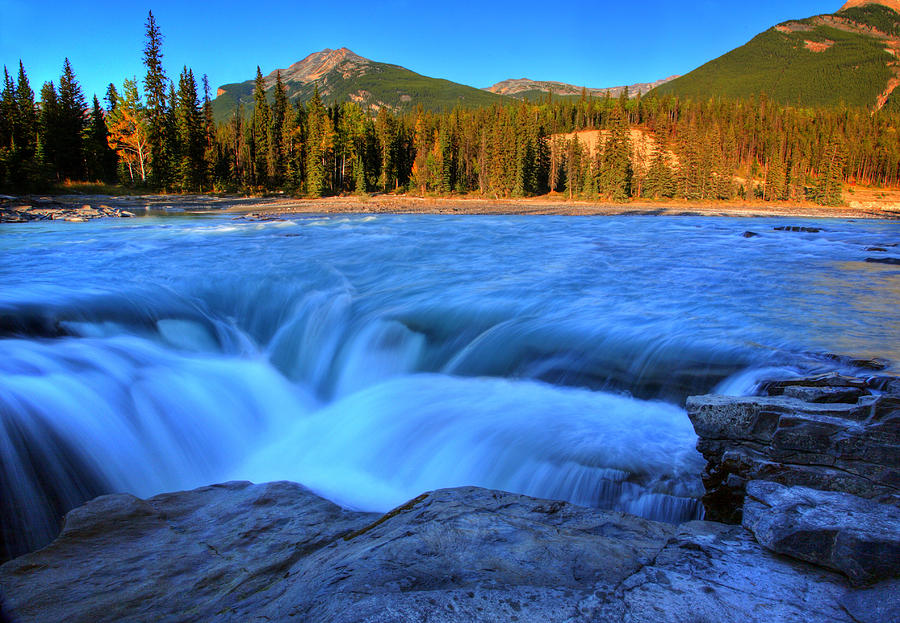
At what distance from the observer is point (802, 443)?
3.45 m

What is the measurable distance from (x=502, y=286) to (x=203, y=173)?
50.7 metres

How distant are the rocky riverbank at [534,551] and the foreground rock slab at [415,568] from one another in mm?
11

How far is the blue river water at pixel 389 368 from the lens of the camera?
480 cm

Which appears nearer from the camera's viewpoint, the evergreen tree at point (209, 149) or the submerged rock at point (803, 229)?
the submerged rock at point (803, 229)

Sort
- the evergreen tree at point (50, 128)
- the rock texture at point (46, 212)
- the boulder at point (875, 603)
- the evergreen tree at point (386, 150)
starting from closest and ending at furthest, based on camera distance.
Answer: the boulder at point (875, 603) → the rock texture at point (46, 212) → the evergreen tree at point (50, 128) → the evergreen tree at point (386, 150)

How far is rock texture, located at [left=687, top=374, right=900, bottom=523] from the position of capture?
10.4ft

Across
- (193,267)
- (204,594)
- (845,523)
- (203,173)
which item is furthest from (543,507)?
(203,173)

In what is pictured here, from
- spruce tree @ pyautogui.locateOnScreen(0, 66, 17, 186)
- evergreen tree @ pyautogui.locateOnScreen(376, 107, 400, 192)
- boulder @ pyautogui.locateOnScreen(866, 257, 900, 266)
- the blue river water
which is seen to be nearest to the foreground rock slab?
the blue river water

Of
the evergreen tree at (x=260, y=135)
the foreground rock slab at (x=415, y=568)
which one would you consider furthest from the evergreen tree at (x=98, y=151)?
the foreground rock slab at (x=415, y=568)

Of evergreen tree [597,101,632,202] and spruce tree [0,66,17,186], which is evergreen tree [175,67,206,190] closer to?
spruce tree [0,66,17,186]

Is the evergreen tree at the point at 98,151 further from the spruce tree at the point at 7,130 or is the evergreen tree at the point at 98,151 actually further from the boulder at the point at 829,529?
the boulder at the point at 829,529

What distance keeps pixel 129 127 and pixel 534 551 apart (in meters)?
58.2

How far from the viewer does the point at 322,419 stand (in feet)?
22.5

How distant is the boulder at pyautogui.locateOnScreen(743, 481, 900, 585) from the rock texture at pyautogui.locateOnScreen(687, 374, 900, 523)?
30 cm
